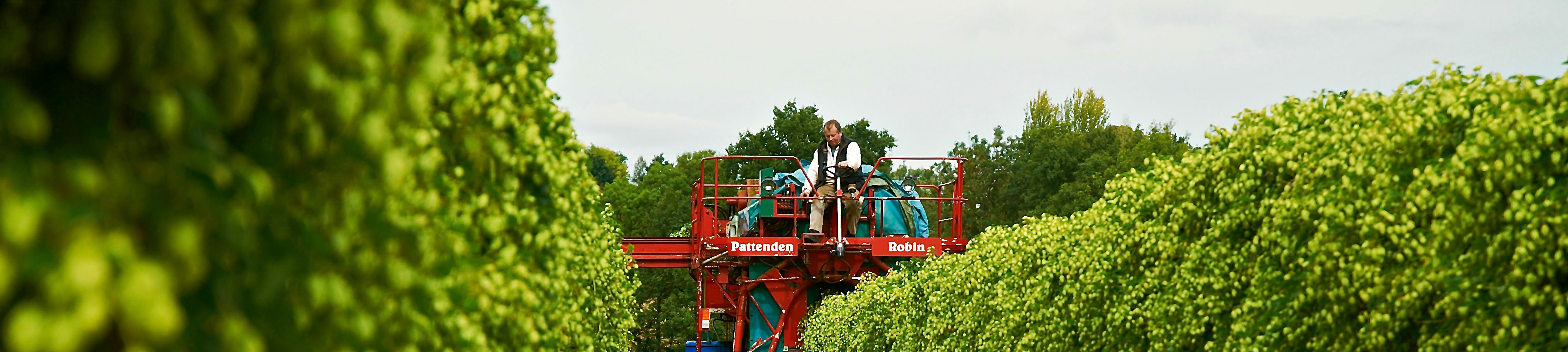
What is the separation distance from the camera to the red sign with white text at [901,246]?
47.4 feet

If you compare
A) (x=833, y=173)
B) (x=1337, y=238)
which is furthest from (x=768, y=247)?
(x=1337, y=238)

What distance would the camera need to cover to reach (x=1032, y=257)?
A: 9.14 m

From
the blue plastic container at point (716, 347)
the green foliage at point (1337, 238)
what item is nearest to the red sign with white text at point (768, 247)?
the blue plastic container at point (716, 347)

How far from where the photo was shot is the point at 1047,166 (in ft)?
175

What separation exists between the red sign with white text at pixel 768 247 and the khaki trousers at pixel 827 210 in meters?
0.51

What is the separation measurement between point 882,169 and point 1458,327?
4138 cm

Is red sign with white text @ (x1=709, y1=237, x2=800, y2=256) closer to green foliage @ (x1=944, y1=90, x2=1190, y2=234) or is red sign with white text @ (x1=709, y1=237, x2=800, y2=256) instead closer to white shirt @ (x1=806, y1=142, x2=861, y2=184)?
white shirt @ (x1=806, y1=142, x2=861, y2=184)

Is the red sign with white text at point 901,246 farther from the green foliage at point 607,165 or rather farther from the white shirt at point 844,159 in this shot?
the green foliage at point 607,165

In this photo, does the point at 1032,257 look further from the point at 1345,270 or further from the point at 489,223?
the point at 489,223

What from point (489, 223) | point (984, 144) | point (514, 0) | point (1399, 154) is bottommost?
point (489, 223)

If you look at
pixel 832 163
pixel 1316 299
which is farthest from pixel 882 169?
pixel 1316 299

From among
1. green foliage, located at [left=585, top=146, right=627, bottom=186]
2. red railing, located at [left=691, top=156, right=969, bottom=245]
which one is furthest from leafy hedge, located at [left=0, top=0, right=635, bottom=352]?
green foliage, located at [left=585, top=146, right=627, bottom=186]

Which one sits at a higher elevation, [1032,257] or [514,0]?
[514,0]

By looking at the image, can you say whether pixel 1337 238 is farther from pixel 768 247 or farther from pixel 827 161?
pixel 827 161
